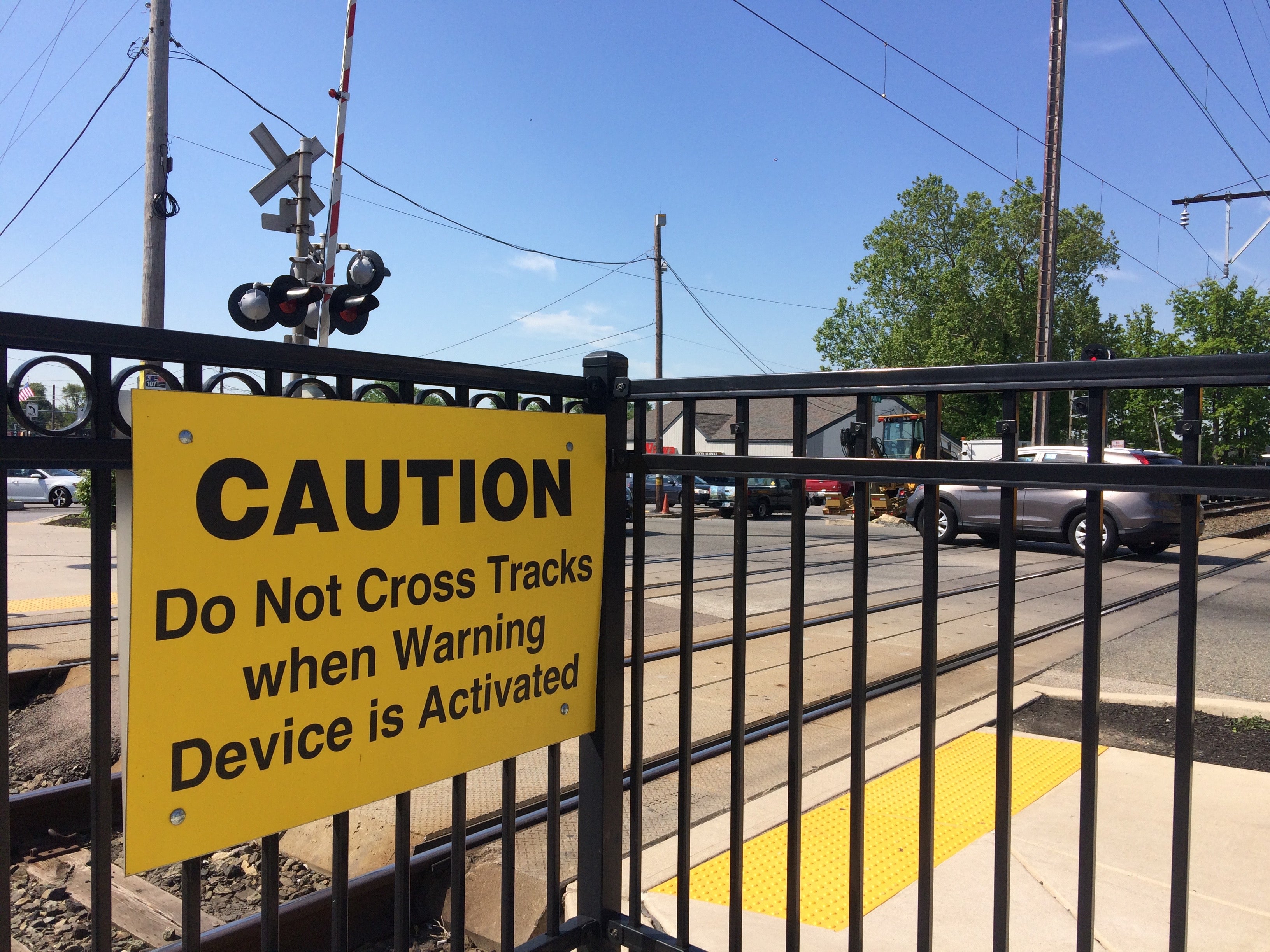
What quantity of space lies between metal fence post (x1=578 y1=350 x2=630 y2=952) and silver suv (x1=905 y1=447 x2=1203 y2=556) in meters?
8.99

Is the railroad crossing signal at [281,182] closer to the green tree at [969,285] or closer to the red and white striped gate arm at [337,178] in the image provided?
the red and white striped gate arm at [337,178]

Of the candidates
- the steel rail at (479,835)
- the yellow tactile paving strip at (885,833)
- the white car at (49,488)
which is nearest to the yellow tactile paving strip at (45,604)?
the steel rail at (479,835)

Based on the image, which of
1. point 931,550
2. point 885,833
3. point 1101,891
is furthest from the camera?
point 885,833

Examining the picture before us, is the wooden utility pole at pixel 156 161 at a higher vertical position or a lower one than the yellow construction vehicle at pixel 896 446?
higher

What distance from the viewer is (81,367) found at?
1.46 meters

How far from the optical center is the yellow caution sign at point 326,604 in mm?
1496

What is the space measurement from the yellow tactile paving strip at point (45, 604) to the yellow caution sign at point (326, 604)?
8.09 m

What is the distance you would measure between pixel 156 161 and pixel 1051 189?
16183 mm

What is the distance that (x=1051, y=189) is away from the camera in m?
17.4

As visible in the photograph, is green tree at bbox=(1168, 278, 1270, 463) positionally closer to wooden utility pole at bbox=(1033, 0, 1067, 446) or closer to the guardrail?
wooden utility pole at bbox=(1033, 0, 1067, 446)


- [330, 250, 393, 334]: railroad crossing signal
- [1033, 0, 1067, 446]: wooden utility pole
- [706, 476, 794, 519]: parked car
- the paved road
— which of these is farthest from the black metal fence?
the paved road

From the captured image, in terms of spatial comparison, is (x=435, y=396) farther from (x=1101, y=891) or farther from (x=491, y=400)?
(x=1101, y=891)

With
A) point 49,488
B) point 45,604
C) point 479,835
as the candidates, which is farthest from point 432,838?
point 49,488


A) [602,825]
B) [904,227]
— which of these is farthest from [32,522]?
[904,227]
